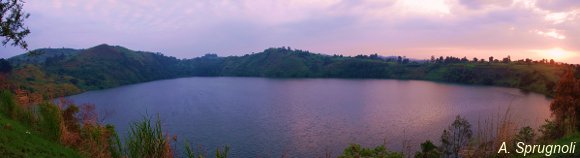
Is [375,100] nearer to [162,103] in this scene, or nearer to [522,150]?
[162,103]

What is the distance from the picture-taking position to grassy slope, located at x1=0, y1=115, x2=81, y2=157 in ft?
38.7

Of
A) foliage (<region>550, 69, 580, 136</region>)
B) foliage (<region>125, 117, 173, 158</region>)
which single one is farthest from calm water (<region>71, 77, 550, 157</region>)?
foliage (<region>125, 117, 173, 158</region>)

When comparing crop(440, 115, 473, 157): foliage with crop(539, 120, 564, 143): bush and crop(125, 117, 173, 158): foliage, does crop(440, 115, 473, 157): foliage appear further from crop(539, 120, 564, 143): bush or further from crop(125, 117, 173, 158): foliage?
crop(125, 117, 173, 158): foliage

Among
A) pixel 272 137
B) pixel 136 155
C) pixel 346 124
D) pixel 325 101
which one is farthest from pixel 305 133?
pixel 136 155

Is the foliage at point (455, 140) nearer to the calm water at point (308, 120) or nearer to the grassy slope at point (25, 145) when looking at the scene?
the calm water at point (308, 120)

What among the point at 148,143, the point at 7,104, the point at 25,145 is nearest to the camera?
the point at 148,143

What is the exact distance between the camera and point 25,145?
1319 centimetres

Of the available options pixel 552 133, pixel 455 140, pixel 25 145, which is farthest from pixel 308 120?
pixel 25 145

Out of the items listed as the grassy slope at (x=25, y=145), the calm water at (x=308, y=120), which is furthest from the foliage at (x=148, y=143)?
the calm water at (x=308, y=120)

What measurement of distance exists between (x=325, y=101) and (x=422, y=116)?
38953mm

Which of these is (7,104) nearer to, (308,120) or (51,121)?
(51,121)

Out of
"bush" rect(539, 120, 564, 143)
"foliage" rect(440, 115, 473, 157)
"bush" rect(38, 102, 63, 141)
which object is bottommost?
"foliage" rect(440, 115, 473, 157)

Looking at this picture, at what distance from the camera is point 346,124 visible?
7494 centimetres

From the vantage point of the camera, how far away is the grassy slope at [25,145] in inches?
465
